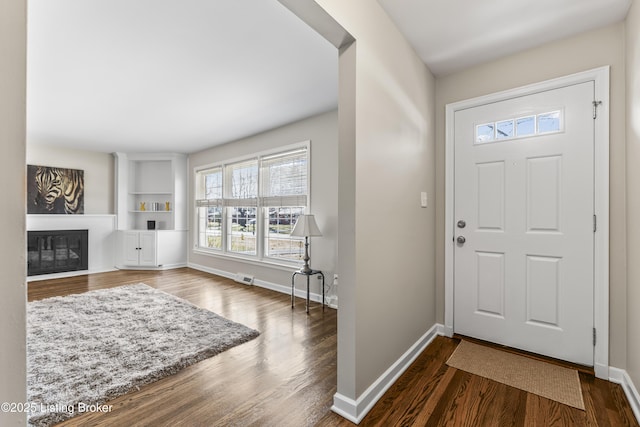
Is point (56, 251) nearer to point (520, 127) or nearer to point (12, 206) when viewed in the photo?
point (12, 206)

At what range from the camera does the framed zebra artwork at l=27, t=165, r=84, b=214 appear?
5.06m

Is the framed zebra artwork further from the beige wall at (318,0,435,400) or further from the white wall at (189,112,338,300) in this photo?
the beige wall at (318,0,435,400)

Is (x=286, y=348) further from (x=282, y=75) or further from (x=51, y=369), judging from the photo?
(x=282, y=75)

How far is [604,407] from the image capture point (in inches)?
66.1

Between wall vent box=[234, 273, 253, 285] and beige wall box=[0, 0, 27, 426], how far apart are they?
165 inches

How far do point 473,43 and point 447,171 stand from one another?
3.35ft

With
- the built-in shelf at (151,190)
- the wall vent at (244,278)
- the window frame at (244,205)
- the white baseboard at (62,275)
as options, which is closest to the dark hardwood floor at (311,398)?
the window frame at (244,205)

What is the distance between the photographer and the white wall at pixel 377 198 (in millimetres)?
1622

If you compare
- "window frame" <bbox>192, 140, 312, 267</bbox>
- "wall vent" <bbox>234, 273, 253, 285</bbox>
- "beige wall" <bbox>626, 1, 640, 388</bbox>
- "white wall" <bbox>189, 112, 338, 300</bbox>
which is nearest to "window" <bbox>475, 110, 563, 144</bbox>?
"beige wall" <bbox>626, 1, 640, 388</bbox>

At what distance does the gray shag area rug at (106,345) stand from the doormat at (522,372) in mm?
1814

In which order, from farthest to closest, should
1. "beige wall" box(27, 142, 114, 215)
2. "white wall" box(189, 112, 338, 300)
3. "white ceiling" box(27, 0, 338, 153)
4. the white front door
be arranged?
"beige wall" box(27, 142, 114, 215) < "white wall" box(189, 112, 338, 300) < the white front door < "white ceiling" box(27, 0, 338, 153)

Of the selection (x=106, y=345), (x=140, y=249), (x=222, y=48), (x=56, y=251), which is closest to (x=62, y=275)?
(x=56, y=251)

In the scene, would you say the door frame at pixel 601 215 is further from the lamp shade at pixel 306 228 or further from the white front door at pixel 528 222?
the lamp shade at pixel 306 228

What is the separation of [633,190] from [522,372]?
1385 mm
